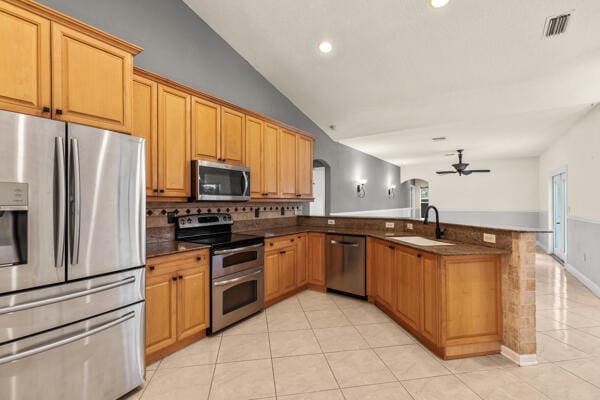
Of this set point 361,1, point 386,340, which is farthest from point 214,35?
point 386,340

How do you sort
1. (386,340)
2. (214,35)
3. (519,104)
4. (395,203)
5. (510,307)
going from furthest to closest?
1. (395,203)
2. (519,104)
3. (214,35)
4. (386,340)
5. (510,307)

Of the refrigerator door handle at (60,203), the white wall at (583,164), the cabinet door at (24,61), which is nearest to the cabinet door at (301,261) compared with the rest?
the refrigerator door handle at (60,203)

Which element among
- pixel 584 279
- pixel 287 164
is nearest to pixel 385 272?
pixel 287 164

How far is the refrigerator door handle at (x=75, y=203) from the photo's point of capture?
64.1 inches

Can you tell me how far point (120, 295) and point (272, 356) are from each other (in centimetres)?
127

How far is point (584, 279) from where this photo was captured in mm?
4418

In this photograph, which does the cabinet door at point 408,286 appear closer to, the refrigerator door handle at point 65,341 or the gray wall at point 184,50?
the refrigerator door handle at point 65,341

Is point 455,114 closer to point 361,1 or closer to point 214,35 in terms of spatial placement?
point 361,1

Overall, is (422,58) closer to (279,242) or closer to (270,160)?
(270,160)

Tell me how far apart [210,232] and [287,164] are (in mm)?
1515

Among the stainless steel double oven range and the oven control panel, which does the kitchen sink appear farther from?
the oven control panel

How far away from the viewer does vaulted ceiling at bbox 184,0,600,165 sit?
2.79 m

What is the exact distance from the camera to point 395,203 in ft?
35.2

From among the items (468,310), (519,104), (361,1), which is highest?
(361,1)
